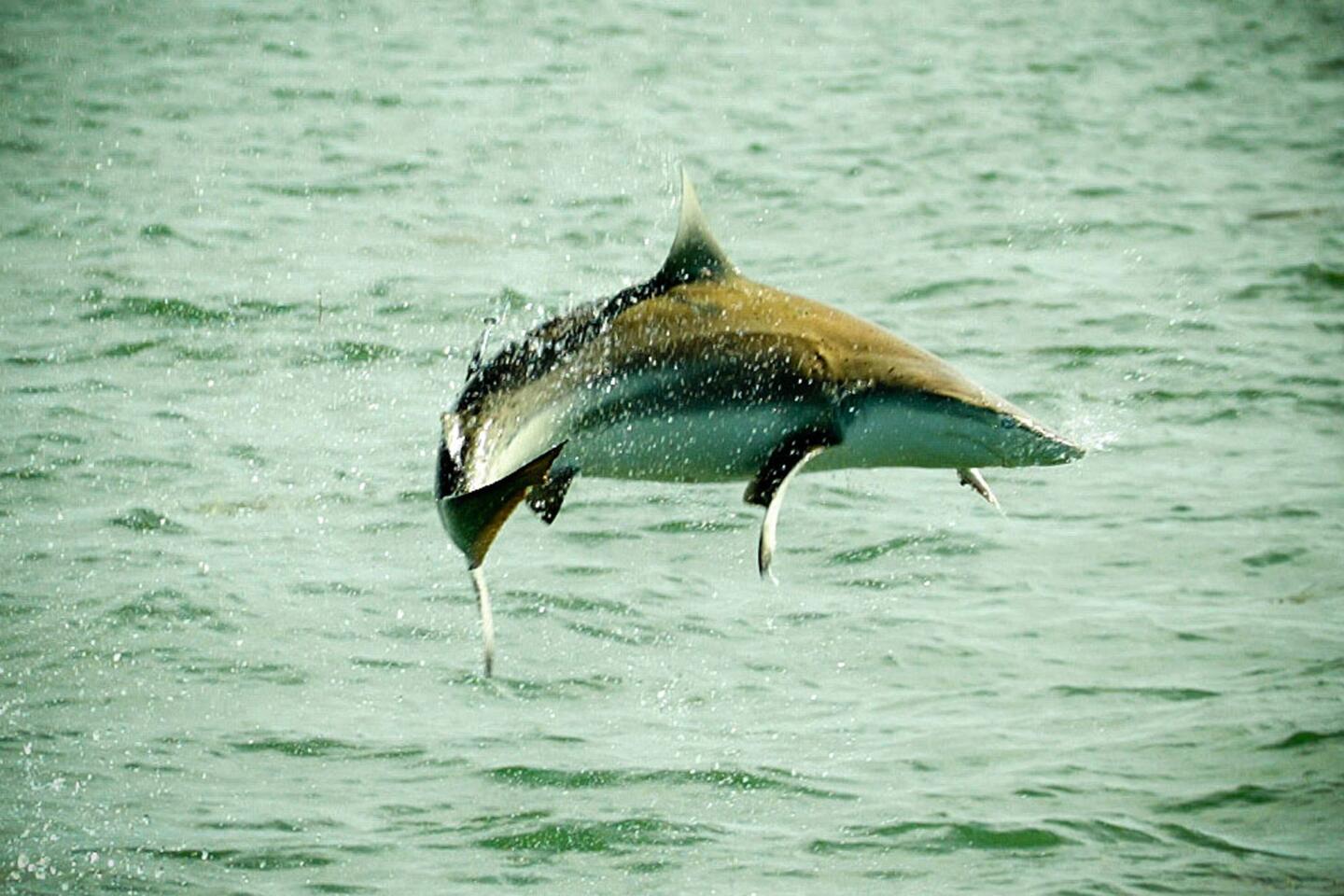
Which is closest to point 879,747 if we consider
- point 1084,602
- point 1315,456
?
point 1084,602

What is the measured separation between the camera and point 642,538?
29.2ft

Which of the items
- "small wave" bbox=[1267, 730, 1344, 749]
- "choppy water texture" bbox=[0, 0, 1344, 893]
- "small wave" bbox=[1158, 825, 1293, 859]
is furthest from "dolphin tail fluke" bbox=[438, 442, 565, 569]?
"small wave" bbox=[1267, 730, 1344, 749]

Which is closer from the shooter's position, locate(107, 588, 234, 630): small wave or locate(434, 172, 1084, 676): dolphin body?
locate(434, 172, 1084, 676): dolphin body

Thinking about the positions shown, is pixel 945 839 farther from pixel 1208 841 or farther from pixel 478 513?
pixel 478 513

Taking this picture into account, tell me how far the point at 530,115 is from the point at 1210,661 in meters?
10.1

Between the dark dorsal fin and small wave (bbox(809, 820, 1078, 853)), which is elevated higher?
the dark dorsal fin

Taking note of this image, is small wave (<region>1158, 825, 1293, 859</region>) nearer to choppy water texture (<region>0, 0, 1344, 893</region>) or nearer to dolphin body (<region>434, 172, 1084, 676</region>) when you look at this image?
choppy water texture (<region>0, 0, 1344, 893</region>)

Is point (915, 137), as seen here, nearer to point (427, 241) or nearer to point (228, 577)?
point (427, 241)

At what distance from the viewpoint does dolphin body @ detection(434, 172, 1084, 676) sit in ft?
20.2

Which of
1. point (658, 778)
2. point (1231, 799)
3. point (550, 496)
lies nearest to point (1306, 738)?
point (1231, 799)

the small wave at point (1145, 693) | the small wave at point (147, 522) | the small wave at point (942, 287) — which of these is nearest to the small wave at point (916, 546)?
the small wave at point (1145, 693)

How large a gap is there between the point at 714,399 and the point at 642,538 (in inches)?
106

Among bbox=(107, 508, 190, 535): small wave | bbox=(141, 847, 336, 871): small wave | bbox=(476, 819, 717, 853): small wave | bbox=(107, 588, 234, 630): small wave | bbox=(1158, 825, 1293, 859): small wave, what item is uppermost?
bbox=(107, 508, 190, 535): small wave

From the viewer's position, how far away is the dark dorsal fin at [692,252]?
21.1 feet
